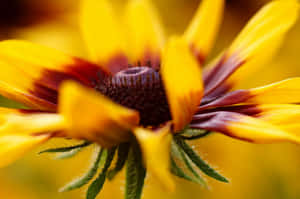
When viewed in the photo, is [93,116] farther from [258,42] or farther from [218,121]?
[258,42]

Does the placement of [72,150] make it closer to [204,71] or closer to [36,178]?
[204,71]

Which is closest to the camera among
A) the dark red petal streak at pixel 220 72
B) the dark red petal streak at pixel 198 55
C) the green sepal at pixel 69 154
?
the green sepal at pixel 69 154

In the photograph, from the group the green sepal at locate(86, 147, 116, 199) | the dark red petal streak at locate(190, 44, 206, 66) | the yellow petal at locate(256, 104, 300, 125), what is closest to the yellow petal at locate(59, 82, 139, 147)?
the green sepal at locate(86, 147, 116, 199)

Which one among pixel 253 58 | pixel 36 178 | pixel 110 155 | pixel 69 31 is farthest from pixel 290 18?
pixel 69 31

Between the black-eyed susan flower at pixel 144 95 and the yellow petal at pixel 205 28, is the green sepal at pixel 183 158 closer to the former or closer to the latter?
the black-eyed susan flower at pixel 144 95

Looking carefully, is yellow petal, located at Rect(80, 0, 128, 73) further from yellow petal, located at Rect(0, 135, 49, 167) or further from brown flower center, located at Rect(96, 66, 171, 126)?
yellow petal, located at Rect(0, 135, 49, 167)

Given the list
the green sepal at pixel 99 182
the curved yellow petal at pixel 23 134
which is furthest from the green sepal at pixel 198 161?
the curved yellow petal at pixel 23 134
